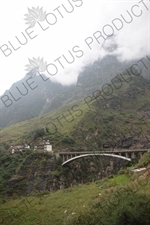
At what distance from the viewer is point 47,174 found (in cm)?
5078

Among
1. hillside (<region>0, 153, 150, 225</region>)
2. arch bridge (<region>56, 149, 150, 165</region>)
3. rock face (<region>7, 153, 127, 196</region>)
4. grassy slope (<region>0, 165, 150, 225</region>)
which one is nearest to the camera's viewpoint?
hillside (<region>0, 153, 150, 225</region>)

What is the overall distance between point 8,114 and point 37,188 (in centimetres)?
15780

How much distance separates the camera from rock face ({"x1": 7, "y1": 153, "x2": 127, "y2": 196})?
4666cm

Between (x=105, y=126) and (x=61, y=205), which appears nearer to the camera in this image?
(x=61, y=205)

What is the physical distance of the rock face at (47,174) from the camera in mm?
46656

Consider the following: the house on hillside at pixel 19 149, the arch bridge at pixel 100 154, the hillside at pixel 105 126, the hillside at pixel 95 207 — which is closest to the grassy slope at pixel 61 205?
the hillside at pixel 95 207

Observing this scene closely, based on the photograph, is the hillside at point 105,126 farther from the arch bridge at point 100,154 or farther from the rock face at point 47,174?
the arch bridge at point 100,154

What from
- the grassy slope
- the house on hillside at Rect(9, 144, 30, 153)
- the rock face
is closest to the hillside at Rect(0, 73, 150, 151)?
the house on hillside at Rect(9, 144, 30, 153)

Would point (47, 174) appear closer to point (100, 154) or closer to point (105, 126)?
point (100, 154)

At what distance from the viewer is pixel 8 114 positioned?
197375 millimetres

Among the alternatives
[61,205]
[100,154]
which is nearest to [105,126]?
[100,154]

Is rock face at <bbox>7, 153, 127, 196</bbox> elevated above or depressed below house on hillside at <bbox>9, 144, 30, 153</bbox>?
below

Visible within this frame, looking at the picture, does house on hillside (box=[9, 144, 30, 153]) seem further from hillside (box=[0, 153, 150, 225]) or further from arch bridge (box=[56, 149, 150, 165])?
hillside (box=[0, 153, 150, 225])

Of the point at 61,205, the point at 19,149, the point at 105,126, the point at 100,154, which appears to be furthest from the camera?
the point at 105,126
